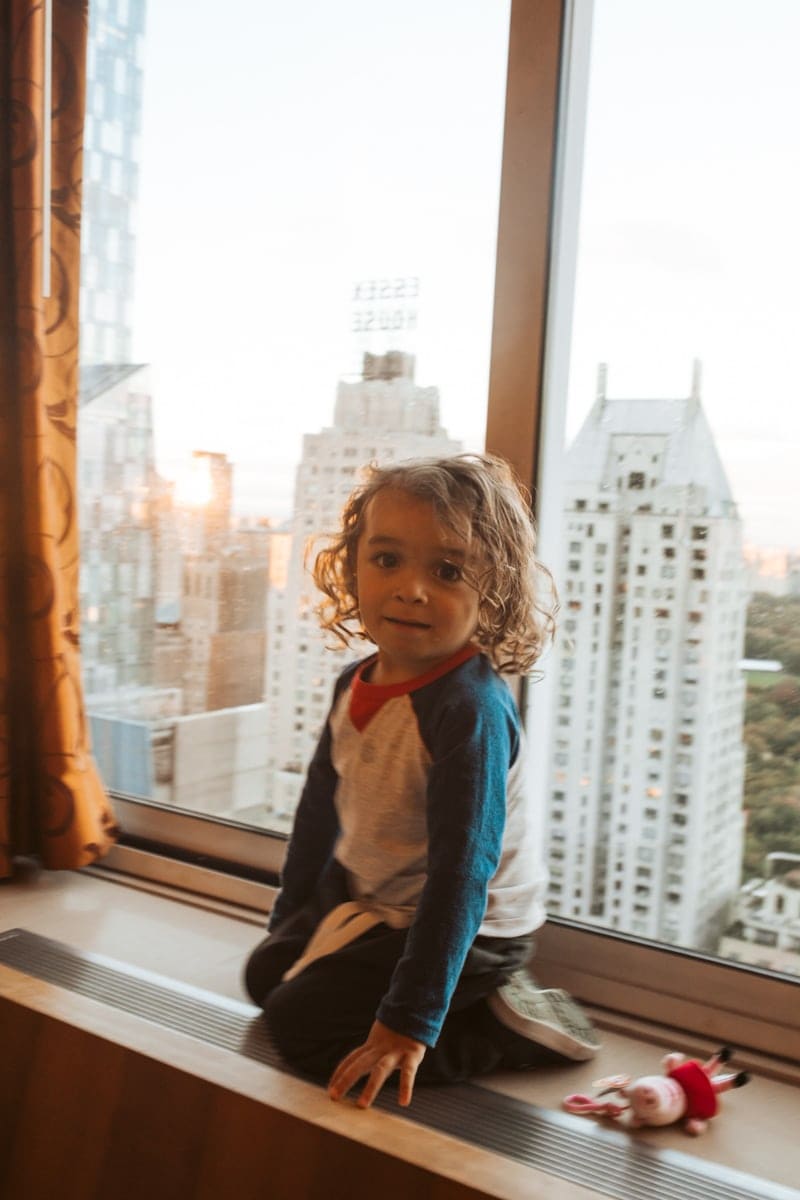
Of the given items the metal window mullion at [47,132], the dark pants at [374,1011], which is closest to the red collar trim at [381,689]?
the dark pants at [374,1011]

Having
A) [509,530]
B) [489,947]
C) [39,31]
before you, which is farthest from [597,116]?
[489,947]

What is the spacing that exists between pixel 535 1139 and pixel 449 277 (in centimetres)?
105

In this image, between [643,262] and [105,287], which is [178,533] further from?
[643,262]

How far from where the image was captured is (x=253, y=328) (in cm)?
165

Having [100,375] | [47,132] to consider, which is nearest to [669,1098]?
[100,375]

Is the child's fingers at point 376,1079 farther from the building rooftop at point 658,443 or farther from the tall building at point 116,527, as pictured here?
the tall building at point 116,527

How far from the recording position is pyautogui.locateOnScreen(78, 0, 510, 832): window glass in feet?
4.79

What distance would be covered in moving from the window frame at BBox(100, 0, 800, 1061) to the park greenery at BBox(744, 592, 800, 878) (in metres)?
0.17

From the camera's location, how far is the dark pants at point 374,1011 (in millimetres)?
1075

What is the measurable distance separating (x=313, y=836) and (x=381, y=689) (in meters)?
0.22

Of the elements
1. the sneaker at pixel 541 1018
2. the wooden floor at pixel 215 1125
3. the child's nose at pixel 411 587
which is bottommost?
the wooden floor at pixel 215 1125

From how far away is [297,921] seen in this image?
4.04 feet

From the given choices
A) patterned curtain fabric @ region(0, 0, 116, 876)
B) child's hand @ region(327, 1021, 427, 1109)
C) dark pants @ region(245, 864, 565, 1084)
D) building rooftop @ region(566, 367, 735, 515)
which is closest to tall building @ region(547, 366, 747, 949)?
building rooftop @ region(566, 367, 735, 515)

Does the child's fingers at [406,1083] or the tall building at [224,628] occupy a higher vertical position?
the tall building at [224,628]
